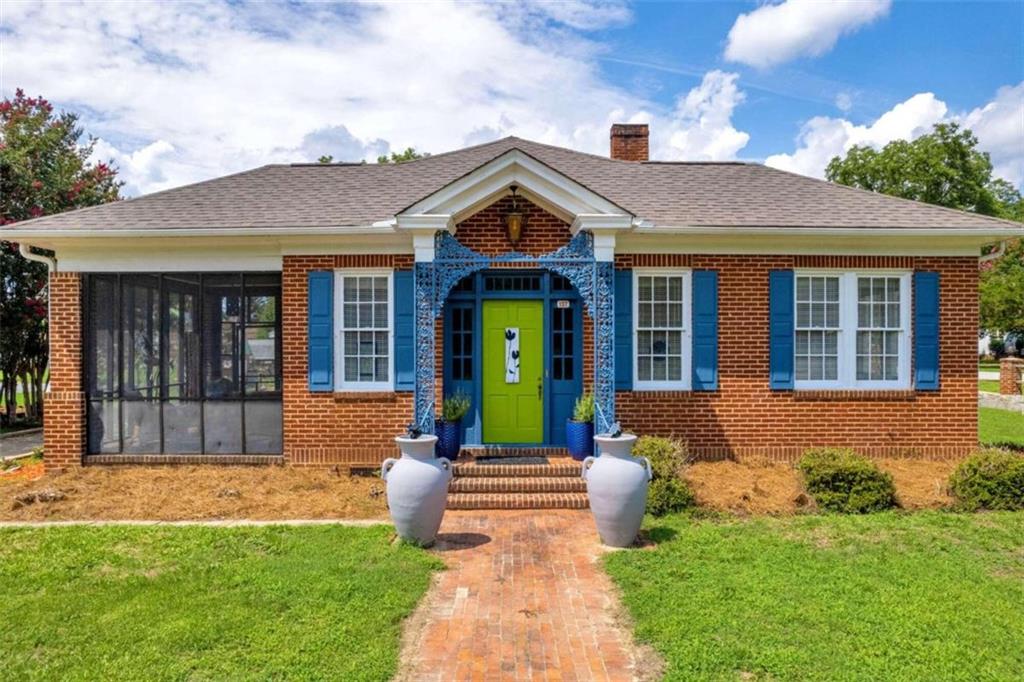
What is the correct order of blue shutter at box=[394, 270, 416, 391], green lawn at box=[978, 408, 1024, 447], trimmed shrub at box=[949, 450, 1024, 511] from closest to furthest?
1. trimmed shrub at box=[949, 450, 1024, 511]
2. blue shutter at box=[394, 270, 416, 391]
3. green lawn at box=[978, 408, 1024, 447]

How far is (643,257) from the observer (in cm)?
967

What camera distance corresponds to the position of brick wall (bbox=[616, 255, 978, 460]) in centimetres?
975

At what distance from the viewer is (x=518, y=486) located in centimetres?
824

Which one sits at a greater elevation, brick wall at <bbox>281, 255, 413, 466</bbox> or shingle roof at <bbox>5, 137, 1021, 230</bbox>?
shingle roof at <bbox>5, 137, 1021, 230</bbox>

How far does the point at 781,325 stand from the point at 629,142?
5175 millimetres

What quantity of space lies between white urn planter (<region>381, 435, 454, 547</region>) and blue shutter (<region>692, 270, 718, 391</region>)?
472 cm

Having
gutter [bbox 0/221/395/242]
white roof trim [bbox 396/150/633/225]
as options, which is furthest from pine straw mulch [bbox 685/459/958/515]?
gutter [bbox 0/221/395/242]

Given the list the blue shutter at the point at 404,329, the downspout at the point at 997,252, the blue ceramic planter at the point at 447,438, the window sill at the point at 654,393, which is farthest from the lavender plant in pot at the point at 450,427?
the downspout at the point at 997,252

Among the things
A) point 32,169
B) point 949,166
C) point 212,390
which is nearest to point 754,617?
point 212,390

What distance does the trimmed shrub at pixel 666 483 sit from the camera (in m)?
7.52

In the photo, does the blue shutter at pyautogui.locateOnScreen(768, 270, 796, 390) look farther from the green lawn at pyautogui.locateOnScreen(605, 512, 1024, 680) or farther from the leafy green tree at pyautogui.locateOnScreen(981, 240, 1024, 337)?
the leafy green tree at pyautogui.locateOnScreen(981, 240, 1024, 337)

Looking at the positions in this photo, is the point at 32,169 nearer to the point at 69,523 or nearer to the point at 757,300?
the point at 69,523

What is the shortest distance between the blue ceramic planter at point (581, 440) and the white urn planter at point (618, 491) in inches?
92.5

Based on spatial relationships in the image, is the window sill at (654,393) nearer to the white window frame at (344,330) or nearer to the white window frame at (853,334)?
the white window frame at (853,334)
